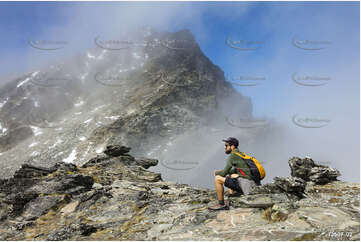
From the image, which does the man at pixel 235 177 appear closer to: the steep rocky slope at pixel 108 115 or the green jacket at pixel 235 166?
the green jacket at pixel 235 166

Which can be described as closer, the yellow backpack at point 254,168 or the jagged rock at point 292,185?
the jagged rock at point 292,185

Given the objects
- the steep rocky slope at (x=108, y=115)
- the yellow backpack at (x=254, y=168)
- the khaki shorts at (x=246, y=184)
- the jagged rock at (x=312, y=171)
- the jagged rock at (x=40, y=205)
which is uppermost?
the yellow backpack at (x=254, y=168)

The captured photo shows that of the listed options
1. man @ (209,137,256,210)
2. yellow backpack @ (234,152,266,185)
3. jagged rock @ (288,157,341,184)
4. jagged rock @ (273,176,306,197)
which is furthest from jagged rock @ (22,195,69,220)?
jagged rock @ (288,157,341,184)

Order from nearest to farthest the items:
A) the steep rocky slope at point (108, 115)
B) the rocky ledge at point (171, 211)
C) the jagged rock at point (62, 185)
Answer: the rocky ledge at point (171, 211), the jagged rock at point (62, 185), the steep rocky slope at point (108, 115)

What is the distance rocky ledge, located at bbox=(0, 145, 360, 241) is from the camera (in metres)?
8.01

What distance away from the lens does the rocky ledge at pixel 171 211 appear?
8.01 meters

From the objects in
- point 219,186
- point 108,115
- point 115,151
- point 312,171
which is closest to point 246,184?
point 219,186

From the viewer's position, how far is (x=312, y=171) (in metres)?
13.6

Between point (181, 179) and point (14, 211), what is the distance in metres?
141

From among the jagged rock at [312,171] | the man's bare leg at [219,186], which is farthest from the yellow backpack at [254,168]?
the jagged rock at [312,171]

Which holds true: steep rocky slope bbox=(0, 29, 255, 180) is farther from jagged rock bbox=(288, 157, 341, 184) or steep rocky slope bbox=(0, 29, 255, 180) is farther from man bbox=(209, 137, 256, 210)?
man bbox=(209, 137, 256, 210)

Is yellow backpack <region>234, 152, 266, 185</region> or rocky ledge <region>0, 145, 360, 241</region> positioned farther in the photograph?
yellow backpack <region>234, 152, 266, 185</region>

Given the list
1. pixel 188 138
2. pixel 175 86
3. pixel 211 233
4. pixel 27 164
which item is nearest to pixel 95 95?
pixel 175 86

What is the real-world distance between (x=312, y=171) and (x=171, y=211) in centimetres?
775
